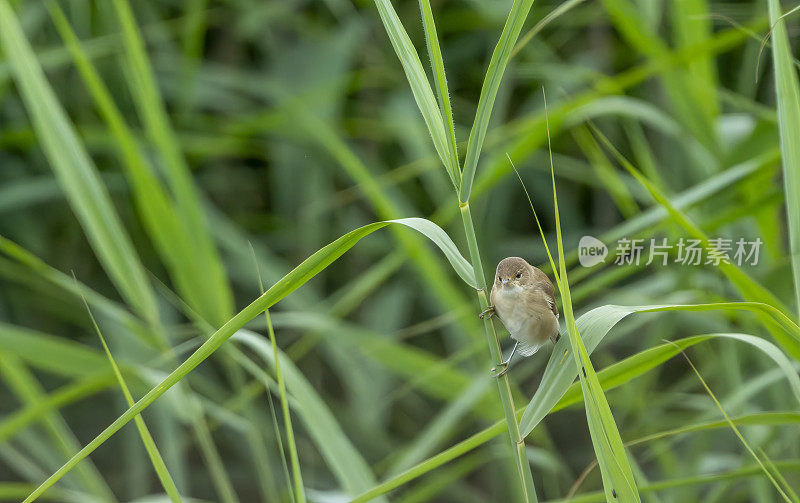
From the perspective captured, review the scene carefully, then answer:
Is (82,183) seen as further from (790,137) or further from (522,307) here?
(790,137)

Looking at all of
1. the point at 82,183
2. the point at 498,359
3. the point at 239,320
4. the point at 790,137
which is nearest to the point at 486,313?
the point at 498,359

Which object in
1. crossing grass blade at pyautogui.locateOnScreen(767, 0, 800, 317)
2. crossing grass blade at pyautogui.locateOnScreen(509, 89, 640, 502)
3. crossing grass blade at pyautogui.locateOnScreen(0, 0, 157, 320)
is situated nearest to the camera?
crossing grass blade at pyautogui.locateOnScreen(509, 89, 640, 502)

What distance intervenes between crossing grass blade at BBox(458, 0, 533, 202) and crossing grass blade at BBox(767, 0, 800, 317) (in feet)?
0.60

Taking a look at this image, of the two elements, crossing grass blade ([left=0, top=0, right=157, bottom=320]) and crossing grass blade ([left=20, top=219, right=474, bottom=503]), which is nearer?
crossing grass blade ([left=20, top=219, right=474, bottom=503])

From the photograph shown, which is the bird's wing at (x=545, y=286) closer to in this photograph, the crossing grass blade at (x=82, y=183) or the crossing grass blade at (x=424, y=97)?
the crossing grass blade at (x=424, y=97)

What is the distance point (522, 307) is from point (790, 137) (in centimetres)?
21

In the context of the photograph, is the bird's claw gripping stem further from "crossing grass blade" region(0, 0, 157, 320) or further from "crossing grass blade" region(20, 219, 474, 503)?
"crossing grass blade" region(0, 0, 157, 320)

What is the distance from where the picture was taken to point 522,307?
467 millimetres

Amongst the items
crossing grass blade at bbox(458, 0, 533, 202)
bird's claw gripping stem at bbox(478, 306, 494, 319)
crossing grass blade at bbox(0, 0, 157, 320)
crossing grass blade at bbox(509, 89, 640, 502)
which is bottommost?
crossing grass blade at bbox(509, 89, 640, 502)

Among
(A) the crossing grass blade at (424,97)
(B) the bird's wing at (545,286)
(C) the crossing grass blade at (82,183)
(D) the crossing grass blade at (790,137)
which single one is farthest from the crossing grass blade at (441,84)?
(C) the crossing grass blade at (82,183)

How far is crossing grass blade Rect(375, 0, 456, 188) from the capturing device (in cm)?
44

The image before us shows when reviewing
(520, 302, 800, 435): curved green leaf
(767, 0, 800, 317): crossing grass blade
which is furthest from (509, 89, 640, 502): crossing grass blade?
(767, 0, 800, 317): crossing grass blade

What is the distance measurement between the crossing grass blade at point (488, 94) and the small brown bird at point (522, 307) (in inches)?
2.6

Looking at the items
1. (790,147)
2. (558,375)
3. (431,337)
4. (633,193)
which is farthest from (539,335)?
(431,337)
